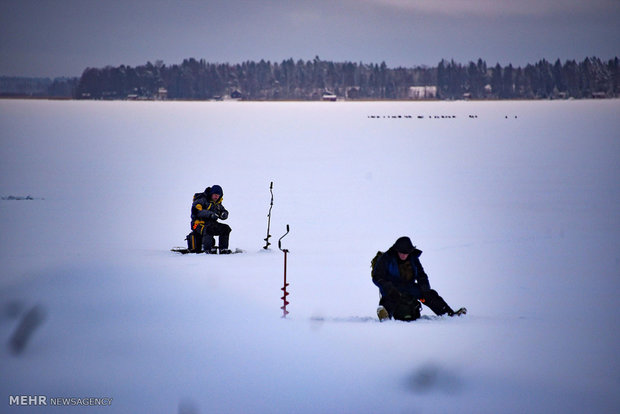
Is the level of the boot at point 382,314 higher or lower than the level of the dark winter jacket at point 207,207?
lower

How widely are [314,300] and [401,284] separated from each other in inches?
57.8

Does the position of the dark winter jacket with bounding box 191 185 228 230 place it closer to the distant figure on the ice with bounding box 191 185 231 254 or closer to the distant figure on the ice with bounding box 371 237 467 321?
the distant figure on the ice with bounding box 191 185 231 254

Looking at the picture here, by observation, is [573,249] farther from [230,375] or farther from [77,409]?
[77,409]

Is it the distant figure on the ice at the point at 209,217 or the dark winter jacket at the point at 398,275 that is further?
the distant figure on the ice at the point at 209,217

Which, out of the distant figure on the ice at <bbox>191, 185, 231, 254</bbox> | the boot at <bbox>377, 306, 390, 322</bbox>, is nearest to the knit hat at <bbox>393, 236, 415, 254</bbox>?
the boot at <bbox>377, 306, 390, 322</bbox>

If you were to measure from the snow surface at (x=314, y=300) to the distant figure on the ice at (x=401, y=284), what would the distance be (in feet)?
0.74

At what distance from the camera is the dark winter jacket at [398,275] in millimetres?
7773

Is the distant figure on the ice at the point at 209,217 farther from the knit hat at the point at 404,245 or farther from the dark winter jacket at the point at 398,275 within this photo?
the knit hat at the point at 404,245

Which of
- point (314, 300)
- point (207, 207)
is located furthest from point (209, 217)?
point (314, 300)

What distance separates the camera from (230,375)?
21.2 feet

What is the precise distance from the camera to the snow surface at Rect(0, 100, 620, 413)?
6234mm

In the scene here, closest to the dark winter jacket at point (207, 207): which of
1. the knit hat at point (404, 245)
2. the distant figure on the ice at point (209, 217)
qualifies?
the distant figure on the ice at point (209, 217)

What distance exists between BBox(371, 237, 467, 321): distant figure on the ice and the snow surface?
0.74 ft

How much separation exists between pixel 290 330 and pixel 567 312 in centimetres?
325
